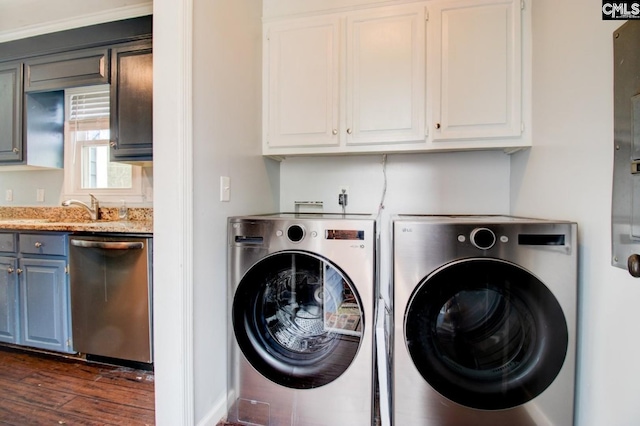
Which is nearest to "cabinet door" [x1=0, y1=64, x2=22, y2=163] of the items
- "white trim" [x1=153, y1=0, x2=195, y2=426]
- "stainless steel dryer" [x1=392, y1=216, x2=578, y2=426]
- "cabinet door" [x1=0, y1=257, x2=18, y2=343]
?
"cabinet door" [x1=0, y1=257, x2=18, y2=343]

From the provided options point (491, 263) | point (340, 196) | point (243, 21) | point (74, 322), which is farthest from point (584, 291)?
point (74, 322)

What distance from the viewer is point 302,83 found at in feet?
5.41

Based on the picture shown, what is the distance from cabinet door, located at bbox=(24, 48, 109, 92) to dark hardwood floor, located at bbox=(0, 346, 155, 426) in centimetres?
201

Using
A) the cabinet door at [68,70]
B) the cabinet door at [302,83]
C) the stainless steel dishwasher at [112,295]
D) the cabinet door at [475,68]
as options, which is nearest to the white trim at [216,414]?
the stainless steel dishwasher at [112,295]

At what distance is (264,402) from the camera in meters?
1.25

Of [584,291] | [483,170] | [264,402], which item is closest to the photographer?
[584,291]

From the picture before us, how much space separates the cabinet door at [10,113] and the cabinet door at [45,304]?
102cm

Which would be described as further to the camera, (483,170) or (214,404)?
(483,170)

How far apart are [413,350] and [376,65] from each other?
1.48 m

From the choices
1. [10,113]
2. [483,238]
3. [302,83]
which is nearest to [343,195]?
[302,83]

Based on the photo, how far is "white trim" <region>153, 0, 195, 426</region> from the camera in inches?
42.0

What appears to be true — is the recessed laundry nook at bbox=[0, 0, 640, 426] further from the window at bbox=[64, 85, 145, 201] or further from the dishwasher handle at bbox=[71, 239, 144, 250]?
the window at bbox=[64, 85, 145, 201]

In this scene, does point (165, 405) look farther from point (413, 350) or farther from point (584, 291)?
point (584, 291)

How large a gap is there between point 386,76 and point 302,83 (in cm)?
50
